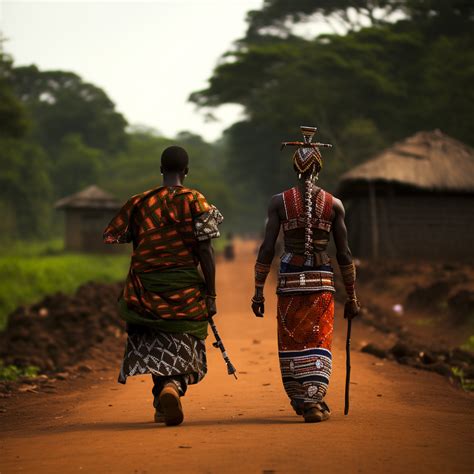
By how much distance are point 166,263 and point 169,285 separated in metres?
0.15

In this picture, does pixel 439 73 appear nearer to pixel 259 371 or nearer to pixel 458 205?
pixel 458 205

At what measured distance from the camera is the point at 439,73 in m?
34.3

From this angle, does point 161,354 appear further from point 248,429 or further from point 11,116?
point 11,116

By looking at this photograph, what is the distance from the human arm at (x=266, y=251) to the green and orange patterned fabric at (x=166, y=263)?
0.42 metres

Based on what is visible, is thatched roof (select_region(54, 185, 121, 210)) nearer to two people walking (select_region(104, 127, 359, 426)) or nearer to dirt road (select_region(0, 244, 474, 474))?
dirt road (select_region(0, 244, 474, 474))

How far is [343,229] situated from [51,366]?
Answer: 240 inches

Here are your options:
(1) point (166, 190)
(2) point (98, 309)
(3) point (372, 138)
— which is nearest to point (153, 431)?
(1) point (166, 190)

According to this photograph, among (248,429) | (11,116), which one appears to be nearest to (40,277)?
(11,116)

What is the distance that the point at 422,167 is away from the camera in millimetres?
26375

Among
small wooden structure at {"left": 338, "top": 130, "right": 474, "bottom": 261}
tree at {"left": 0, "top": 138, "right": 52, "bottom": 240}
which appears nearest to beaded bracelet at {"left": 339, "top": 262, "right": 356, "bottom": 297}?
small wooden structure at {"left": 338, "top": 130, "right": 474, "bottom": 261}

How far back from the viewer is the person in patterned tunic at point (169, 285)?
21.2ft

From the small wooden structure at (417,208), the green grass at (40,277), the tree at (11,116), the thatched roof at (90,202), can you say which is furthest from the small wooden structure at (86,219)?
the small wooden structure at (417,208)

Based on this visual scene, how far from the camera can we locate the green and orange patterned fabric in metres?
6.45

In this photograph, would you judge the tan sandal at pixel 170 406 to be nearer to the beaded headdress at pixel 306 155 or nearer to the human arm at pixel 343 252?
the human arm at pixel 343 252
